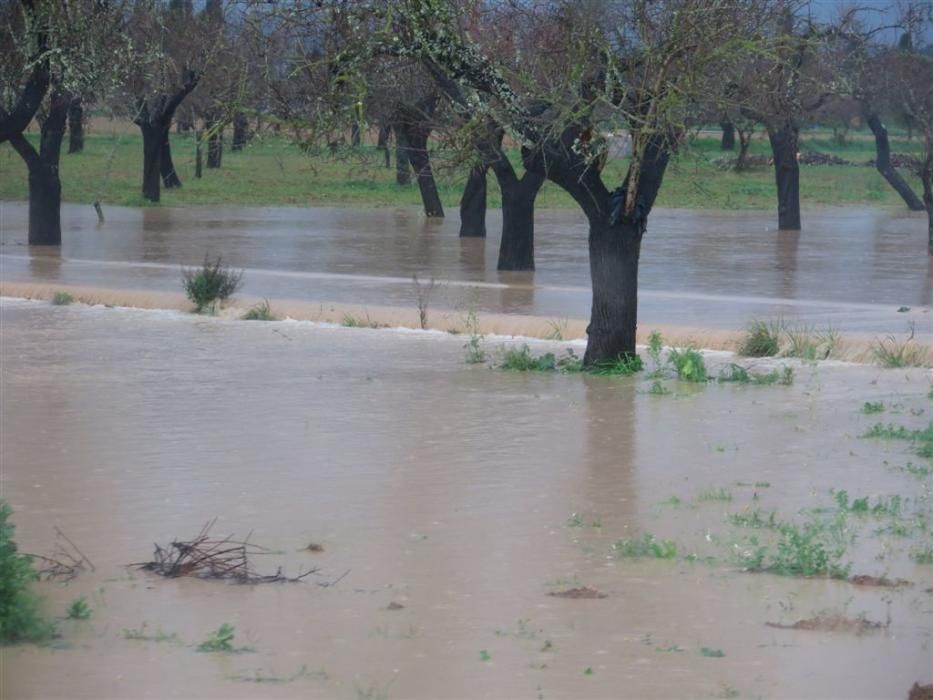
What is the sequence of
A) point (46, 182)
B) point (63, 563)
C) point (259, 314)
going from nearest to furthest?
point (63, 563) → point (259, 314) → point (46, 182)

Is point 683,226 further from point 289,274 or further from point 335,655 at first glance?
point 335,655

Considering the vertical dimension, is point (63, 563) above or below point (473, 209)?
below

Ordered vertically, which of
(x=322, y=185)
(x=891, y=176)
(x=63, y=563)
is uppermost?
(x=891, y=176)

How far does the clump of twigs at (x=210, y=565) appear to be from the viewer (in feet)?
25.0

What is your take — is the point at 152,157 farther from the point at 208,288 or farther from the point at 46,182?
the point at 208,288

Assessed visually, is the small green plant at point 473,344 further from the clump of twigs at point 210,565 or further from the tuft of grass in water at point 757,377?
the clump of twigs at point 210,565

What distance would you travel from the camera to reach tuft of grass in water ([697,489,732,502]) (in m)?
9.45

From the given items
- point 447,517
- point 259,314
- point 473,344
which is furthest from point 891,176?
point 447,517

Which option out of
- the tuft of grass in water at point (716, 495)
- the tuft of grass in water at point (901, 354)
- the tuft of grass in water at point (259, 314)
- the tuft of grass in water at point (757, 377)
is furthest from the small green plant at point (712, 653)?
the tuft of grass in water at point (259, 314)

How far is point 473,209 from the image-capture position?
30.8 metres

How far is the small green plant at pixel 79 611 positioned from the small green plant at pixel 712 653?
100 inches

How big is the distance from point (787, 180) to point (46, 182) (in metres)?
15.2

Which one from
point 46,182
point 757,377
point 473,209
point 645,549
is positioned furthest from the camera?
point 473,209

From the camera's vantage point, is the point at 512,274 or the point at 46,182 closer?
Result: the point at 512,274
